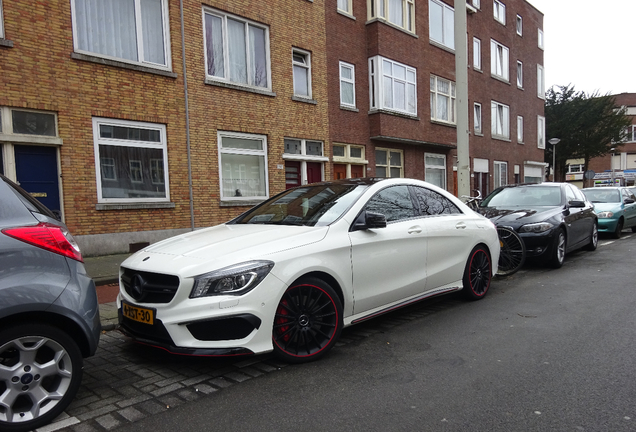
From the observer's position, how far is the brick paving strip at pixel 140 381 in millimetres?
2986

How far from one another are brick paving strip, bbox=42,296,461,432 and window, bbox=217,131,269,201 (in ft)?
27.1

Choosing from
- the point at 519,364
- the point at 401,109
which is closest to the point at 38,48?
the point at 519,364

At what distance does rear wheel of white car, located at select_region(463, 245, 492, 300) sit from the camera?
5770 millimetres

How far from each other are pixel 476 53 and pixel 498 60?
9.26 feet

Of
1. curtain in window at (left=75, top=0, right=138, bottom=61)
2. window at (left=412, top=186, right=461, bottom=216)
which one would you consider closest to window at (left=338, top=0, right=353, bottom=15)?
curtain in window at (left=75, top=0, right=138, bottom=61)

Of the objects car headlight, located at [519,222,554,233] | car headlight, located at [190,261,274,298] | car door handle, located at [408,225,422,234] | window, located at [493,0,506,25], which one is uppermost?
window, located at [493,0,506,25]

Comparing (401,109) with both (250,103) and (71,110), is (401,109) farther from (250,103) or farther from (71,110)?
(71,110)

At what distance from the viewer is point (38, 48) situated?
30.1ft

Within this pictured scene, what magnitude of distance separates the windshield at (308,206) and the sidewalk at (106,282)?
1.91m

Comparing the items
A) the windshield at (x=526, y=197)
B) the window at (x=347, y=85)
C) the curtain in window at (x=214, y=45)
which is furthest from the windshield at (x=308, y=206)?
the window at (x=347, y=85)

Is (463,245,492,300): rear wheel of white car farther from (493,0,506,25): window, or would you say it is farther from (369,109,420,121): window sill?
(493,0,506,25): window

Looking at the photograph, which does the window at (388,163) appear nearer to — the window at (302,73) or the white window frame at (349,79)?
the white window frame at (349,79)

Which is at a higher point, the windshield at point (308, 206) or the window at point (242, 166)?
the window at point (242, 166)

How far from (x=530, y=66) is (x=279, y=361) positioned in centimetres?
3049
